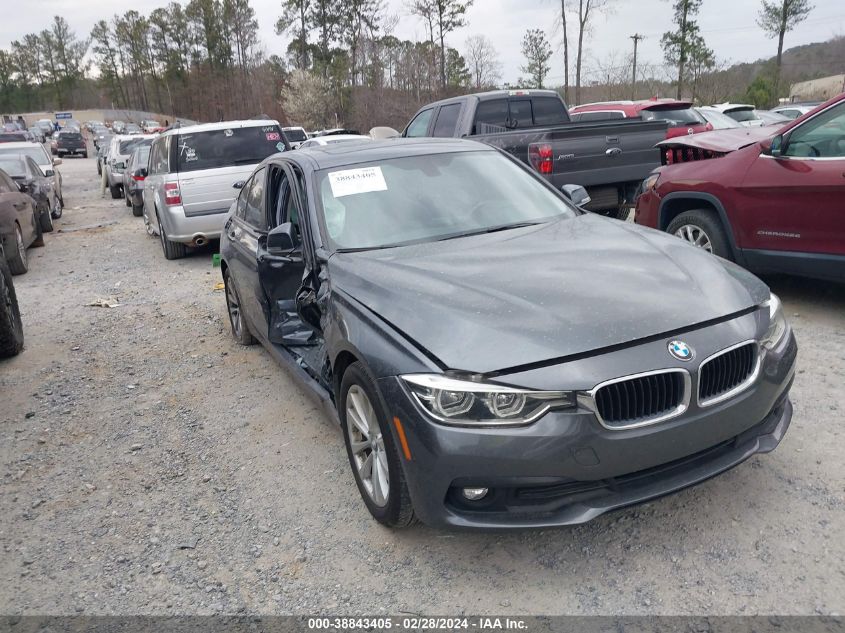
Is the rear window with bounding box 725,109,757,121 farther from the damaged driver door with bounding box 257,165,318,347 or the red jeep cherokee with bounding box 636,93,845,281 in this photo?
the damaged driver door with bounding box 257,165,318,347

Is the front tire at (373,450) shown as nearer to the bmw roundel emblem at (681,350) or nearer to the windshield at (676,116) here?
the bmw roundel emblem at (681,350)

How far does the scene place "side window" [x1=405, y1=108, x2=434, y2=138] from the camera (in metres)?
10.6

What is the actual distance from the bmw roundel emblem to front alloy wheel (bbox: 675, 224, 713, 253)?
383 centimetres

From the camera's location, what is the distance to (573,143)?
8.32m

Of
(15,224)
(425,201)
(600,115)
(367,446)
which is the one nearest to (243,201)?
(425,201)

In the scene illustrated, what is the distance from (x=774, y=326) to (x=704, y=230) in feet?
10.9

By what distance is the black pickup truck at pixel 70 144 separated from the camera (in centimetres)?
5112

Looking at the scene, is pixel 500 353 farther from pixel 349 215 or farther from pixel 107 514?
pixel 107 514

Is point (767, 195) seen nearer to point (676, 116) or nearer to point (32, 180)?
point (676, 116)

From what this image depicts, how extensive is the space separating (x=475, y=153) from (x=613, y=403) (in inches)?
97.8

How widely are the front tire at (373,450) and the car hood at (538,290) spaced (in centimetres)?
32

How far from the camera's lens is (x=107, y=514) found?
12.0 ft

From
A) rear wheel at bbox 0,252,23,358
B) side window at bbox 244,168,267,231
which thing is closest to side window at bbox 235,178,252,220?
side window at bbox 244,168,267,231

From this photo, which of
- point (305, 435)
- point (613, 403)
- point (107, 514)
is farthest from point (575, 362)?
point (107, 514)
